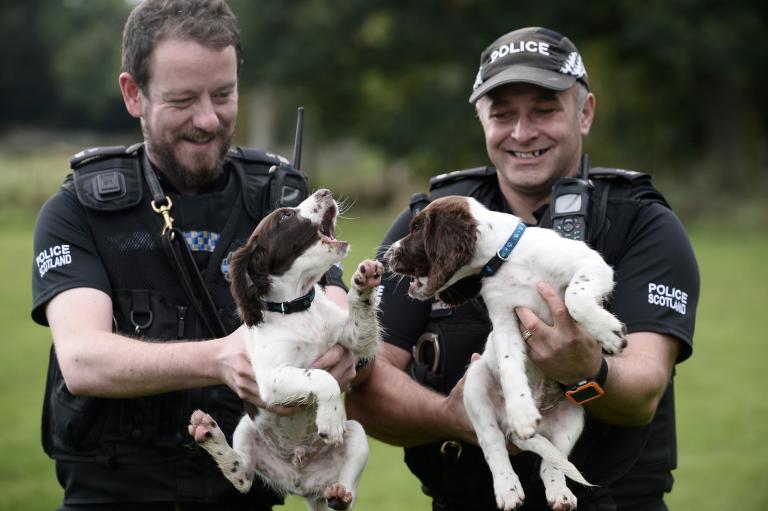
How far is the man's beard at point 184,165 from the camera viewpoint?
16.0 feet

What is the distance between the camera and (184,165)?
4.96m

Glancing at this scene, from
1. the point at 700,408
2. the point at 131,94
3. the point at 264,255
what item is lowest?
the point at 700,408

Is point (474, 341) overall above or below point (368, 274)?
below

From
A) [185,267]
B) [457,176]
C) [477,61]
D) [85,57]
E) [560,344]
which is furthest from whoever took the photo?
[85,57]

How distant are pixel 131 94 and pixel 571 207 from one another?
90.8 inches

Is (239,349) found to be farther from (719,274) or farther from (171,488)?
(719,274)

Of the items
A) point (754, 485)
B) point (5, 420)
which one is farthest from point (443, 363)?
point (5, 420)

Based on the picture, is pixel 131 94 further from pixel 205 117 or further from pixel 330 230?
pixel 330 230

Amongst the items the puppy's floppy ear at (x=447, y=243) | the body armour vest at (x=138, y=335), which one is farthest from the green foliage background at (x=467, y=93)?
the puppy's floppy ear at (x=447, y=243)

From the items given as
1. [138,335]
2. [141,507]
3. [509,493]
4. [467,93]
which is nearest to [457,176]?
[509,493]

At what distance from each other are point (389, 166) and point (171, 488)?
38354 millimetres

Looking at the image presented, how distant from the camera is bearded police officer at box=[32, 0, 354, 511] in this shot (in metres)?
4.77

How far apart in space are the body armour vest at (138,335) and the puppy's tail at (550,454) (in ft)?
5.00

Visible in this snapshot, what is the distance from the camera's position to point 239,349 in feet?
14.5
